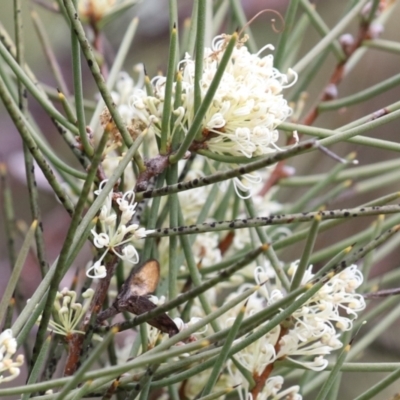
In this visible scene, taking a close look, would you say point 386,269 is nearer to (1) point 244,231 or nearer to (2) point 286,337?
(1) point 244,231

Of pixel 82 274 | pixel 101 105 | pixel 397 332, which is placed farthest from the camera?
pixel 397 332

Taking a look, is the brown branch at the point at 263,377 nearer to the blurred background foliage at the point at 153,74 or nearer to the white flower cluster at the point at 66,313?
the white flower cluster at the point at 66,313

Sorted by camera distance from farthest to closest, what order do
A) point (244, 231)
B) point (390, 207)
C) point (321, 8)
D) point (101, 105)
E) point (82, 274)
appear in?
1. point (321, 8)
2. point (82, 274)
3. point (244, 231)
4. point (101, 105)
5. point (390, 207)

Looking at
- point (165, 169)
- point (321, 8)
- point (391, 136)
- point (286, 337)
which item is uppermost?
point (321, 8)

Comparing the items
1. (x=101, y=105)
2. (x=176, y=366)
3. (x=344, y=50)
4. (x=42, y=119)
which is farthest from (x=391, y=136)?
(x=176, y=366)

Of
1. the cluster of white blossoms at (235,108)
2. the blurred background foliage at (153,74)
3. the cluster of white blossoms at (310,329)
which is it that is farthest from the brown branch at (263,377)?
the blurred background foliage at (153,74)

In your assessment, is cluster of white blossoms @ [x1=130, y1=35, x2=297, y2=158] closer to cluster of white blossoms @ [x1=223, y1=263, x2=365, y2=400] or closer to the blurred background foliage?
cluster of white blossoms @ [x1=223, y1=263, x2=365, y2=400]

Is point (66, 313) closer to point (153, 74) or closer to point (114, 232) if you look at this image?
point (114, 232)

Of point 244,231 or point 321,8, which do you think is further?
point 321,8

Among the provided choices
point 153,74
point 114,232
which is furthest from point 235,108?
point 153,74
